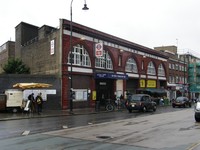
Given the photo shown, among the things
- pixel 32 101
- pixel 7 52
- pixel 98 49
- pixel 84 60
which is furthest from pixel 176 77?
pixel 32 101

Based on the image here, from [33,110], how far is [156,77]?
116 ft

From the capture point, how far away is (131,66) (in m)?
51.1

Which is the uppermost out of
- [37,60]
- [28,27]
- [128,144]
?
[28,27]

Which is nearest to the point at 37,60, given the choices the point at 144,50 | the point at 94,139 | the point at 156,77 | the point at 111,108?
the point at 111,108

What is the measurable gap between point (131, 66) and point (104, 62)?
344 inches

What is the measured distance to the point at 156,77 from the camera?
5962 centimetres

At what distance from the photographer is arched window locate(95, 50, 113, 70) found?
4211 centimetres

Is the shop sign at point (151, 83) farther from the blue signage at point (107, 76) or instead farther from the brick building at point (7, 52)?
the brick building at point (7, 52)

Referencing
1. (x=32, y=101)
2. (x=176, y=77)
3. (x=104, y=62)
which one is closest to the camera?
(x=32, y=101)

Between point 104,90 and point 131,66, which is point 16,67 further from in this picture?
point 131,66

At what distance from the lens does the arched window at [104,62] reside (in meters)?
42.1

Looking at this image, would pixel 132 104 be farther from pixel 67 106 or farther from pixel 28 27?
pixel 28 27

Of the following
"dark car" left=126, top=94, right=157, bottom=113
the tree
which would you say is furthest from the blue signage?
the tree

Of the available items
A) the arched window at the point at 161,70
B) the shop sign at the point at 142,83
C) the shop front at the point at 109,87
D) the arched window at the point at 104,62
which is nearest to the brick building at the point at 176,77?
the arched window at the point at 161,70
